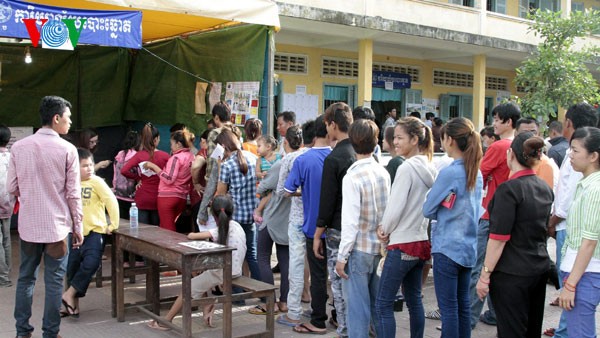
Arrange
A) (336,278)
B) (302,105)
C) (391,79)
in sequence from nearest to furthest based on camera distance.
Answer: (336,278) → (302,105) → (391,79)

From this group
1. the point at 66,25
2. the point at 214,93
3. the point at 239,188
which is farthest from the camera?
the point at 214,93

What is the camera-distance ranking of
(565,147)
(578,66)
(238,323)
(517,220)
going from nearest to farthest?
(517,220) → (238,323) → (565,147) → (578,66)

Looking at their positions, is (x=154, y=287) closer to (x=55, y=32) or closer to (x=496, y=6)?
(x=55, y=32)

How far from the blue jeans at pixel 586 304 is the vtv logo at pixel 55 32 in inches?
198

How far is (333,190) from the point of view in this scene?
4.68 metres

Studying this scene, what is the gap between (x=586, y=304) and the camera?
3.45 metres

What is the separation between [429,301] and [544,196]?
283cm

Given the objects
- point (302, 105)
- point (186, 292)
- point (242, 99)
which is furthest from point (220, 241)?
point (302, 105)

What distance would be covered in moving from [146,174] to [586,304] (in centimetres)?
513

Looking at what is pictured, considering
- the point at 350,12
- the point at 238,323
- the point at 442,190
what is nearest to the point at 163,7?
the point at 238,323

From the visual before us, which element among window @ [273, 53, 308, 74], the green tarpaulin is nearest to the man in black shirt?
the green tarpaulin

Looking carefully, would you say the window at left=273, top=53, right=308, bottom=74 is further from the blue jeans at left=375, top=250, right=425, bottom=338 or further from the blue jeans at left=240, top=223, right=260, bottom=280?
the blue jeans at left=375, top=250, right=425, bottom=338

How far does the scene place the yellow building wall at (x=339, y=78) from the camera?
49.1ft

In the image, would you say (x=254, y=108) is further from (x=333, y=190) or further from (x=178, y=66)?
(x=333, y=190)
